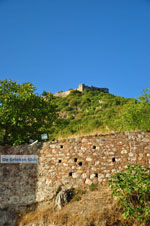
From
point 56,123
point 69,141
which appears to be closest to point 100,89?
point 56,123

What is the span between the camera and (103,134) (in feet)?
34.4

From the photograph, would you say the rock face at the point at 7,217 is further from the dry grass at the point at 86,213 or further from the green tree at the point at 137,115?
the green tree at the point at 137,115

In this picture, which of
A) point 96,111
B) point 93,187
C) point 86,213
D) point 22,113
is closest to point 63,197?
point 93,187

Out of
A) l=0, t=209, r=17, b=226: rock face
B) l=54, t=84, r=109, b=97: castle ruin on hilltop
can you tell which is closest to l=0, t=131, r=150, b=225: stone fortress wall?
l=0, t=209, r=17, b=226: rock face

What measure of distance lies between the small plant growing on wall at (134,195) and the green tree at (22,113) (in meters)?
7.55

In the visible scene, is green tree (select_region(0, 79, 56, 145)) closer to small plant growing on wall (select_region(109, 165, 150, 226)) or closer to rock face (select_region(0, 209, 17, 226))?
rock face (select_region(0, 209, 17, 226))

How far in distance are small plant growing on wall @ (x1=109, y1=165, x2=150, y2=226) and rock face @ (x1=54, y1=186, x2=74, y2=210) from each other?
187 centimetres

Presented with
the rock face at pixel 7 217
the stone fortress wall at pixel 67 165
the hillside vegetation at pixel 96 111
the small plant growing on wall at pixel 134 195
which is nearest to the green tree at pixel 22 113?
the stone fortress wall at pixel 67 165

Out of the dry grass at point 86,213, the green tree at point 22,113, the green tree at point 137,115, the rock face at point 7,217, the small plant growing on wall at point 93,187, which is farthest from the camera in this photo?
the green tree at point 137,115

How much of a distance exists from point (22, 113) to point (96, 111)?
40813 millimetres

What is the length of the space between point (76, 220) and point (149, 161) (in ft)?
12.4

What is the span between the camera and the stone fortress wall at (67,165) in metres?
9.88

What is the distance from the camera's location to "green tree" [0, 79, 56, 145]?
1482cm

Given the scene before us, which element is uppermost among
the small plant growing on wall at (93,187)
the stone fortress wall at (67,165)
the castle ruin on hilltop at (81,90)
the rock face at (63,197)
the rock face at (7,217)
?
the castle ruin on hilltop at (81,90)
